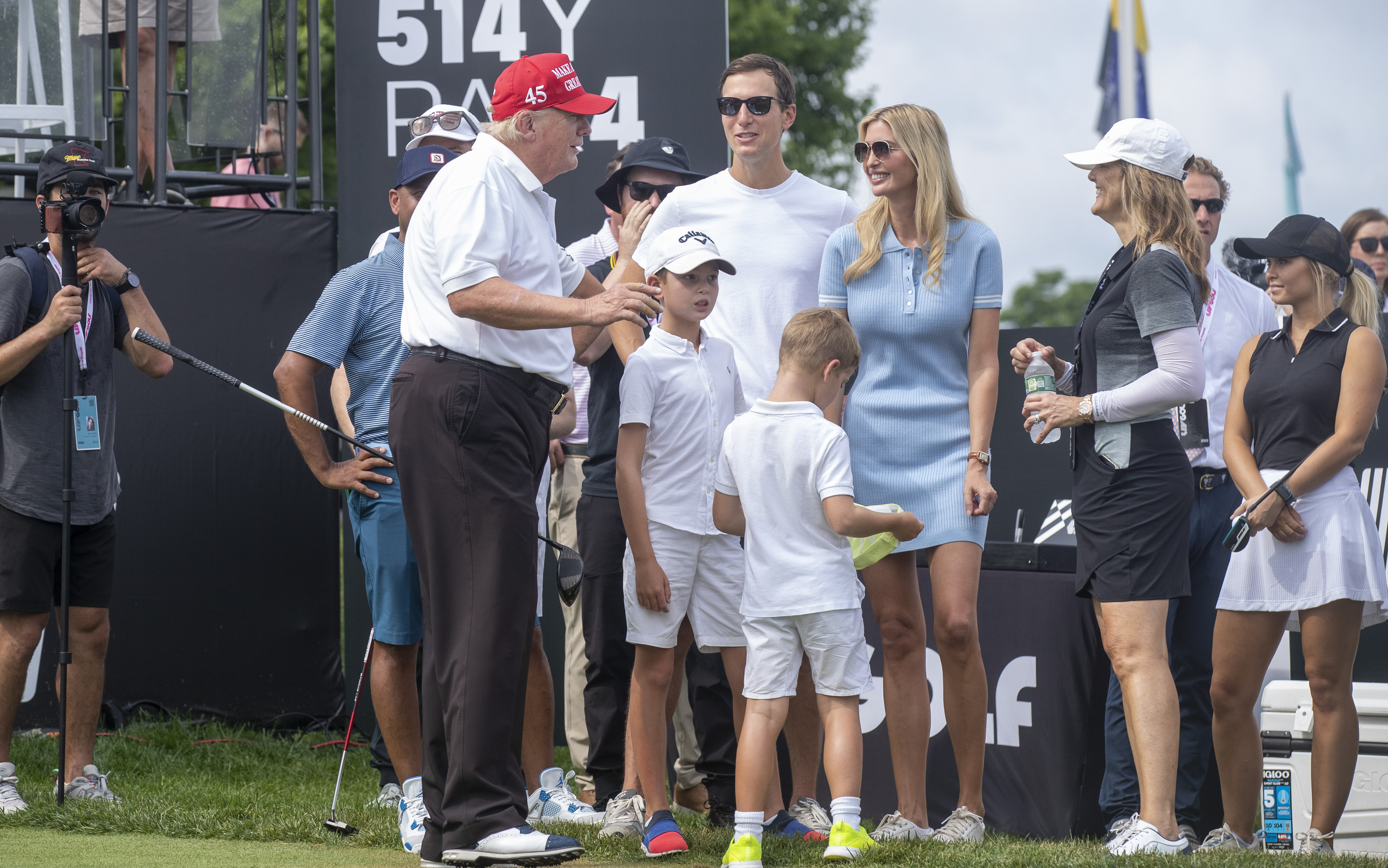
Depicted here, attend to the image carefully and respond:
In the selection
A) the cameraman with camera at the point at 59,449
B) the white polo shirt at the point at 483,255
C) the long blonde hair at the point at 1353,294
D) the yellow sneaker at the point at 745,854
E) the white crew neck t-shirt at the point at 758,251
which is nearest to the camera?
the white polo shirt at the point at 483,255

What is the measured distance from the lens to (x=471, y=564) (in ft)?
11.4

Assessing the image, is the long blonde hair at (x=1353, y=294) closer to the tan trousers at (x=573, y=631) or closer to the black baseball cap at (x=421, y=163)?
the tan trousers at (x=573, y=631)

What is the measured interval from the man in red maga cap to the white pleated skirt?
204 cm

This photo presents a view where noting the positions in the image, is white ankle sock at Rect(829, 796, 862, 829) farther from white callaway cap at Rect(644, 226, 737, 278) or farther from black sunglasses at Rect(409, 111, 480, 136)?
black sunglasses at Rect(409, 111, 480, 136)

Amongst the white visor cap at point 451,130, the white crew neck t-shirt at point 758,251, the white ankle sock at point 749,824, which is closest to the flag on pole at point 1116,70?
the white visor cap at point 451,130

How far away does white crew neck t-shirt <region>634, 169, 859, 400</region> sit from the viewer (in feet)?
14.6

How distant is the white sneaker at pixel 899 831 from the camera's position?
4105 mm

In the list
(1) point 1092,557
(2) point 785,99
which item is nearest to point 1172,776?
(1) point 1092,557

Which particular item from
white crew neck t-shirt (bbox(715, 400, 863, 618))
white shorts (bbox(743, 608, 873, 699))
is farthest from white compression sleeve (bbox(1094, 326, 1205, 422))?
white shorts (bbox(743, 608, 873, 699))

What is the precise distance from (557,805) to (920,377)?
1880 mm

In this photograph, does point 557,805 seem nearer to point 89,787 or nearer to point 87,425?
point 89,787

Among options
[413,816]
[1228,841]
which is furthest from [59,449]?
[1228,841]

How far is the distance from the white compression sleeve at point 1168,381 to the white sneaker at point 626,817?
1.82 meters

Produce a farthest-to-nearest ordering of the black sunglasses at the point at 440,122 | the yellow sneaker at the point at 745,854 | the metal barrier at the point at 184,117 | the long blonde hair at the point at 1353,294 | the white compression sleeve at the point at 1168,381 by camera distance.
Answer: the metal barrier at the point at 184,117 < the black sunglasses at the point at 440,122 < the long blonde hair at the point at 1353,294 < the white compression sleeve at the point at 1168,381 < the yellow sneaker at the point at 745,854
